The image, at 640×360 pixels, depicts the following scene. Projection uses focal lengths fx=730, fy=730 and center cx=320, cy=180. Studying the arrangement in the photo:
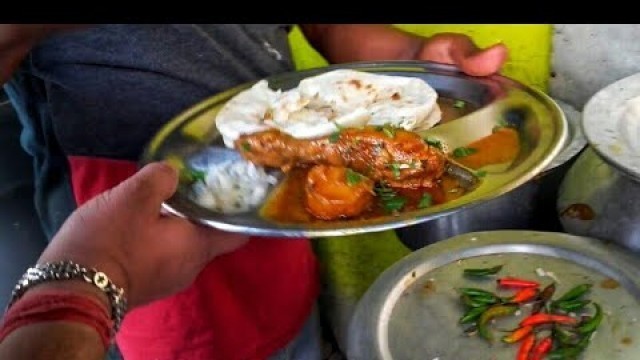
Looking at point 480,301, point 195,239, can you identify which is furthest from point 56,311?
point 480,301

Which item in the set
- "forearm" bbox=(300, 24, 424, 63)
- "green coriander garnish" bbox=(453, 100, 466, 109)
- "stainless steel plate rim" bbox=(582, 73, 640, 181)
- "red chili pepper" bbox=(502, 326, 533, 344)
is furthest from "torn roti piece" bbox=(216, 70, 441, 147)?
"red chili pepper" bbox=(502, 326, 533, 344)

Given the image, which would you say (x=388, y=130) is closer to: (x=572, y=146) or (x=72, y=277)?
(x=572, y=146)

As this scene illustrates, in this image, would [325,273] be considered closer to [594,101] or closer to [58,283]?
[594,101]


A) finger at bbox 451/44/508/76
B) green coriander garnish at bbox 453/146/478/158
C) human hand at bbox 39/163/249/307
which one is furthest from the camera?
finger at bbox 451/44/508/76

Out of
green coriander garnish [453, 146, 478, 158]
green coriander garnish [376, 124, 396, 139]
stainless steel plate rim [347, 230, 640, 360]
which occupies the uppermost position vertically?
green coriander garnish [376, 124, 396, 139]

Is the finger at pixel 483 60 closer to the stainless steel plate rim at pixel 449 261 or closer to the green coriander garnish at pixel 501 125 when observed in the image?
the green coriander garnish at pixel 501 125

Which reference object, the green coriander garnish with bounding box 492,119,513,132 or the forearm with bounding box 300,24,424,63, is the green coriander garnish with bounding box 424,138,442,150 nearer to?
the green coriander garnish with bounding box 492,119,513,132

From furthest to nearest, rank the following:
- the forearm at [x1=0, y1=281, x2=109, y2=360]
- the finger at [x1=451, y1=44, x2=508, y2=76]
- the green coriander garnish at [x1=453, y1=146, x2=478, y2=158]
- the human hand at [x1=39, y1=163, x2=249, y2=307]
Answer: the finger at [x1=451, y1=44, x2=508, y2=76], the green coriander garnish at [x1=453, y1=146, x2=478, y2=158], the human hand at [x1=39, y1=163, x2=249, y2=307], the forearm at [x1=0, y1=281, x2=109, y2=360]

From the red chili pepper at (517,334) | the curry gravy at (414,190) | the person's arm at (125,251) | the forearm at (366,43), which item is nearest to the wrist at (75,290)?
the person's arm at (125,251)
